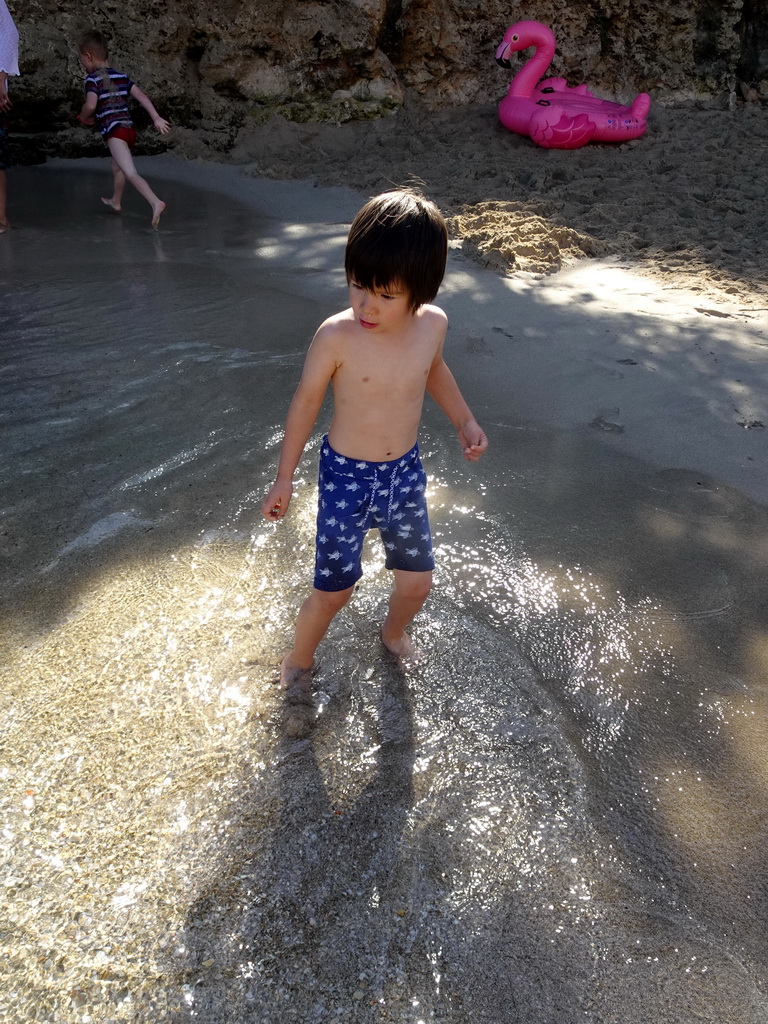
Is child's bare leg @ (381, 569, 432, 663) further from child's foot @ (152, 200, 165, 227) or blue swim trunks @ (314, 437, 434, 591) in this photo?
child's foot @ (152, 200, 165, 227)

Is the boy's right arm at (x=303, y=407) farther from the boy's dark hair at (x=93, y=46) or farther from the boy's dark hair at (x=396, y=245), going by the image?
the boy's dark hair at (x=93, y=46)

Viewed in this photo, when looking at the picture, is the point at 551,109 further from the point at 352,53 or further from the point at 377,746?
the point at 377,746

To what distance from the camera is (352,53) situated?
29.3 feet

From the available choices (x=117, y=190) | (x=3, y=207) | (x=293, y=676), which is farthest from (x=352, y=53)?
(x=293, y=676)

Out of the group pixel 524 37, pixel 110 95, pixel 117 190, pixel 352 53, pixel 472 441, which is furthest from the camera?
pixel 352 53

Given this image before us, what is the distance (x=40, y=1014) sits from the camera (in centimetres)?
144

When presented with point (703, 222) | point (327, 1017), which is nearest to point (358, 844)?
point (327, 1017)

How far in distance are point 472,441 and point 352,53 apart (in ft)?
27.4

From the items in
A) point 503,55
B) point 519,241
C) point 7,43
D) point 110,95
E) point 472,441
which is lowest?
point 519,241

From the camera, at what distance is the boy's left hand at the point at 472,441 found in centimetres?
218

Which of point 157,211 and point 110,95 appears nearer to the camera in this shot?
point 157,211

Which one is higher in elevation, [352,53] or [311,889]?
[352,53]

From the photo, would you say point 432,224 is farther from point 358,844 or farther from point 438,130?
point 438,130

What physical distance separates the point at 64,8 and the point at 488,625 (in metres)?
8.98
